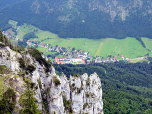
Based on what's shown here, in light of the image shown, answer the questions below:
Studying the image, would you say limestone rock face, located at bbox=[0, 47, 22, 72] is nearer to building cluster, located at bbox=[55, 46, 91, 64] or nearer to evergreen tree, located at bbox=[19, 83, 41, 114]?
evergreen tree, located at bbox=[19, 83, 41, 114]

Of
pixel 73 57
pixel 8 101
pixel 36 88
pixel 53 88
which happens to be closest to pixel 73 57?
pixel 73 57

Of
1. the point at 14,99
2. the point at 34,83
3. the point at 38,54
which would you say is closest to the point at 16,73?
the point at 34,83

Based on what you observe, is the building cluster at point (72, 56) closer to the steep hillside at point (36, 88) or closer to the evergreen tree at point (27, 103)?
the steep hillside at point (36, 88)

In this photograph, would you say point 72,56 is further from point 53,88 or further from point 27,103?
point 27,103

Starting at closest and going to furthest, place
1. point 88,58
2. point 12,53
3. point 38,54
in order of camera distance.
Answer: point 12,53 < point 38,54 < point 88,58

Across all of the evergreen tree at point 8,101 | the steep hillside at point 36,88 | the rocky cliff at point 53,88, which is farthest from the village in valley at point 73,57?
the evergreen tree at point 8,101

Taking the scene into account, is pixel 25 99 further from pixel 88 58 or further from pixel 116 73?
pixel 88 58

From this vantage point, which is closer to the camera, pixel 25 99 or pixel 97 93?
pixel 25 99
